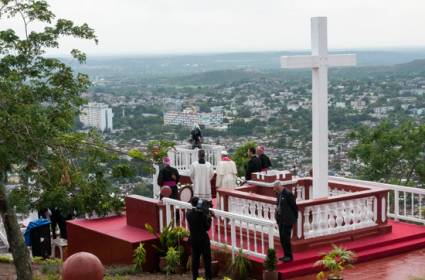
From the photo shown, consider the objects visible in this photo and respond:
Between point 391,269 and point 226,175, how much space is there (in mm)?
5288

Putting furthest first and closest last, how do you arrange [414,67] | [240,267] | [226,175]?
[414,67]
[226,175]
[240,267]

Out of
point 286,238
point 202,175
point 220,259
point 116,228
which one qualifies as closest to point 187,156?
point 202,175

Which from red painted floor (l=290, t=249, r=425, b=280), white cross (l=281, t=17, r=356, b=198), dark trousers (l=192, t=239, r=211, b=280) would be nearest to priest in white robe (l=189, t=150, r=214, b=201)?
white cross (l=281, t=17, r=356, b=198)

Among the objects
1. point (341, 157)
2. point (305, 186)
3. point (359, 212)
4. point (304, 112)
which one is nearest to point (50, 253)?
point (305, 186)

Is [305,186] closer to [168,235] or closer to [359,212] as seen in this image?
[359,212]

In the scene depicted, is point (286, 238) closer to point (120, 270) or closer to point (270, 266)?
point (270, 266)

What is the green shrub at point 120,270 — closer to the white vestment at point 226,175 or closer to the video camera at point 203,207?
the video camera at point 203,207

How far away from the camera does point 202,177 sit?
17844mm

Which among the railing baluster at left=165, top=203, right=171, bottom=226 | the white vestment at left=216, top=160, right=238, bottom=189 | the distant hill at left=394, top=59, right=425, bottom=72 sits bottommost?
the railing baluster at left=165, top=203, right=171, bottom=226

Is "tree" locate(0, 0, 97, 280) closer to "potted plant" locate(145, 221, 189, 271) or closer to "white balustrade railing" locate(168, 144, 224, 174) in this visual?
"potted plant" locate(145, 221, 189, 271)

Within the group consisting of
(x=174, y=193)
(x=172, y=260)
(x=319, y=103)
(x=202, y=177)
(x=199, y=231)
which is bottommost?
(x=172, y=260)

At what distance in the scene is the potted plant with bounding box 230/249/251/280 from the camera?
14.1 meters

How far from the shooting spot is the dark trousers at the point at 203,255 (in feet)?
44.4

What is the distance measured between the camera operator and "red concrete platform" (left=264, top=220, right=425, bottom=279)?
3.59ft
